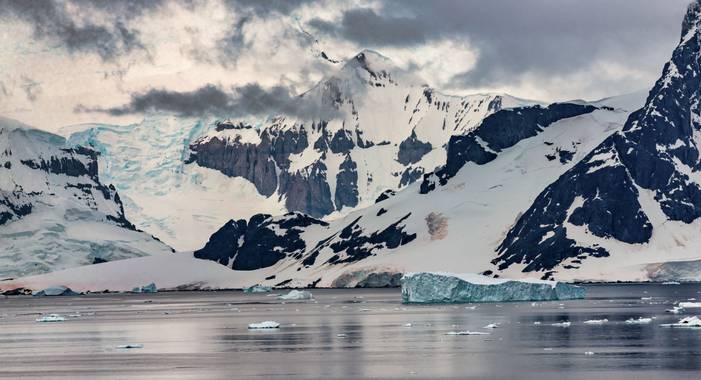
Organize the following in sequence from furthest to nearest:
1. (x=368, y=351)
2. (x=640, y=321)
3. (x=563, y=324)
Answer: (x=563, y=324)
(x=640, y=321)
(x=368, y=351)

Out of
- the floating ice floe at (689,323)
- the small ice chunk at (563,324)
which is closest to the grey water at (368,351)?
the small ice chunk at (563,324)

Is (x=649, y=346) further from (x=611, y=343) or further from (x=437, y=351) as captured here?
(x=437, y=351)

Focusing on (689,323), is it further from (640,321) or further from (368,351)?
(368,351)

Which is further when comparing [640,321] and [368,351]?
[640,321]

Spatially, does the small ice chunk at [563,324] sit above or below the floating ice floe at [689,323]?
above

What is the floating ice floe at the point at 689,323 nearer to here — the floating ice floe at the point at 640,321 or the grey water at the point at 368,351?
the grey water at the point at 368,351

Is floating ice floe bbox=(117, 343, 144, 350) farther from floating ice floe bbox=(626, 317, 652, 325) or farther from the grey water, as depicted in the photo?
floating ice floe bbox=(626, 317, 652, 325)

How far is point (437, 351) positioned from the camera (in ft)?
413

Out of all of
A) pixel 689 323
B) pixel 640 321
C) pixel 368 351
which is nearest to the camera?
pixel 368 351

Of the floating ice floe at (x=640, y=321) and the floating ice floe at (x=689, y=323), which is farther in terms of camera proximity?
the floating ice floe at (x=640, y=321)

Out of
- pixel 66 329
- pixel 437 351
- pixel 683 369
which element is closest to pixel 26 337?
pixel 66 329

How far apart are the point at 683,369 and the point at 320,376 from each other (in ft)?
88.6

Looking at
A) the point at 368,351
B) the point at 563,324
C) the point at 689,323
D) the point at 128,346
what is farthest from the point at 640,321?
the point at 128,346

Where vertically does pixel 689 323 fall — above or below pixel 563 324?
Answer: below
